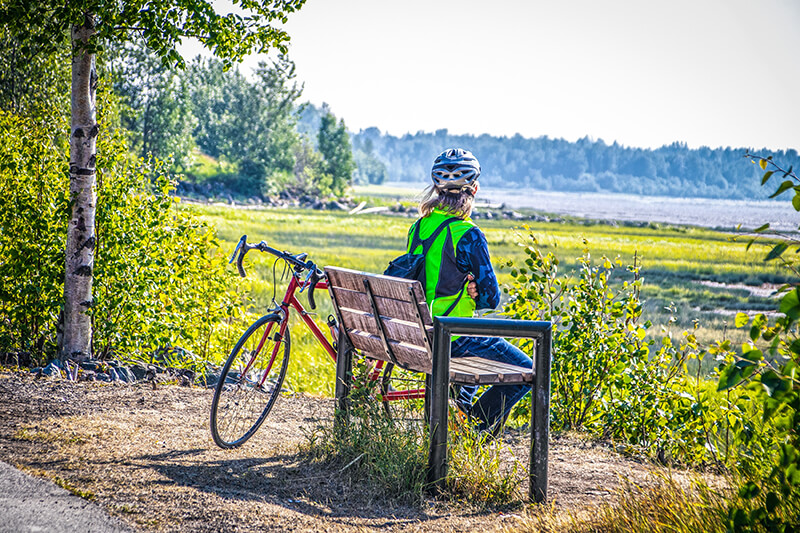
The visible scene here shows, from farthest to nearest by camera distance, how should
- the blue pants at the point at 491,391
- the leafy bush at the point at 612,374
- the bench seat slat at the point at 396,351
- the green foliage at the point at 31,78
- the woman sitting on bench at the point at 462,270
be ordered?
the green foliage at the point at 31,78 < the leafy bush at the point at 612,374 < the blue pants at the point at 491,391 < the woman sitting on bench at the point at 462,270 < the bench seat slat at the point at 396,351

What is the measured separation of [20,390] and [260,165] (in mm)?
→ 113654

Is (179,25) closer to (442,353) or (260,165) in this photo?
(442,353)

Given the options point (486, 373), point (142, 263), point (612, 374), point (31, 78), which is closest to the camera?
point (486, 373)

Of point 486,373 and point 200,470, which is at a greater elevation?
point 486,373

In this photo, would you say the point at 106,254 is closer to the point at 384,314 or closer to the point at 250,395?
the point at 250,395

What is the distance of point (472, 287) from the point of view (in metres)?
5.14

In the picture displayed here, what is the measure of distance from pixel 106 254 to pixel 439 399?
5010 millimetres

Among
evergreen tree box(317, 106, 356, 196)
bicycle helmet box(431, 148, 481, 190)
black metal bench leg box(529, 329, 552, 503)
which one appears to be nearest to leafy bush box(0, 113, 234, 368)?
bicycle helmet box(431, 148, 481, 190)

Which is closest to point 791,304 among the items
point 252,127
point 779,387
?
point 779,387

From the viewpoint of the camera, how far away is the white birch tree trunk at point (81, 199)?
781 cm

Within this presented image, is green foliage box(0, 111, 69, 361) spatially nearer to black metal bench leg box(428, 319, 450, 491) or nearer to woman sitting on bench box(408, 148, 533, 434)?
woman sitting on bench box(408, 148, 533, 434)

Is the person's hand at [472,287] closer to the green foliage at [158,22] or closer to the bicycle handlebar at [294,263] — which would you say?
the bicycle handlebar at [294,263]

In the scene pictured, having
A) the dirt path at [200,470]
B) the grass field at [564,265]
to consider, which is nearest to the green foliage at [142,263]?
the grass field at [564,265]

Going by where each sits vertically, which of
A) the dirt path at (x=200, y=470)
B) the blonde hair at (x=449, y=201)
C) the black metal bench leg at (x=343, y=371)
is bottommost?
the dirt path at (x=200, y=470)
